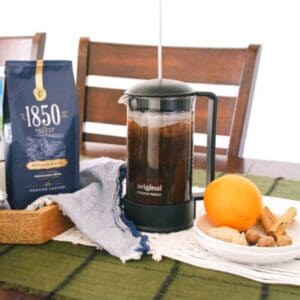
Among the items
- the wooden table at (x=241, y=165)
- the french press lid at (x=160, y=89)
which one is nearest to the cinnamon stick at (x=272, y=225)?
the french press lid at (x=160, y=89)

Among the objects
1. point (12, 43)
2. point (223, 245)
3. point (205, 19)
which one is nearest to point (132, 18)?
point (205, 19)

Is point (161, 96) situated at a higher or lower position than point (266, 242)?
higher

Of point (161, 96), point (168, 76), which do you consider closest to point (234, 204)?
point (161, 96)

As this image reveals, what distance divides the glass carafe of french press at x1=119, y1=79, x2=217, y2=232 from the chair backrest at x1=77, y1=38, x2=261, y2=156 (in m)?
0.70

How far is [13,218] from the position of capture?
2.41ft

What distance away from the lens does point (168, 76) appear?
1.59 m

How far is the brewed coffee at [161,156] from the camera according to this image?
0.76 metres

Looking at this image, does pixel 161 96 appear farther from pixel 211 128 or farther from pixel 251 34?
pixel 251 34

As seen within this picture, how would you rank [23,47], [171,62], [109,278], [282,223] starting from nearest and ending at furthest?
[109,278] → [282,223] → [171,62] → [23,47]

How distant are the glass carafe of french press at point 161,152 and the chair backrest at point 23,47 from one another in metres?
1.04

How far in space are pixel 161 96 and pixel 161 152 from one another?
85mm

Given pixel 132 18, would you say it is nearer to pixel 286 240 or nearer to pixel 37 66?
pixel 37 66

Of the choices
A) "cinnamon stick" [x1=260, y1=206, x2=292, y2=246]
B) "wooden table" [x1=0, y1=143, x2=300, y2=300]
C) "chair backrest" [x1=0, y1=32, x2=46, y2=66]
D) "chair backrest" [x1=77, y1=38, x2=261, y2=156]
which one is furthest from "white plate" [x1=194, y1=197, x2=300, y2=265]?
"chair backrest" [x1=0, y1=32, x2=46, y2=66]

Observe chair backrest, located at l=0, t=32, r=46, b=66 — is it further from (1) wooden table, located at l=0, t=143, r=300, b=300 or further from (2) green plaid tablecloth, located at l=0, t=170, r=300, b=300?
(2) green plaid tablecloth, located at l=0, t=170, r=300, b=300
